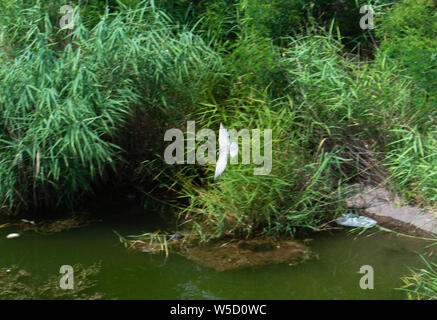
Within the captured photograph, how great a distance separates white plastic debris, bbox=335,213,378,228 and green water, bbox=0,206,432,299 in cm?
12

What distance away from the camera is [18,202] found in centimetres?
480

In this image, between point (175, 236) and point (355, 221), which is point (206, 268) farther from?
point (355, 221)

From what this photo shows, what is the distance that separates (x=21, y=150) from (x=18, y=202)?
1.72 feet

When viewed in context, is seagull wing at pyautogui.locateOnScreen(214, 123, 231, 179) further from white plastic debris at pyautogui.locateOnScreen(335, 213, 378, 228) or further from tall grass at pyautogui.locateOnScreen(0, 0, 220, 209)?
white plastic debris at pyautogui.locateOnScreen(335, 213, 378, 228)

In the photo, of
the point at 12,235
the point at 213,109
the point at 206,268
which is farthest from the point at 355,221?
the point at 12,235

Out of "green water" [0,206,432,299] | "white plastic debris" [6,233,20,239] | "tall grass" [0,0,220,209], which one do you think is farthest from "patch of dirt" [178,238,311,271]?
"white plastic debris" [6,233,20,239]

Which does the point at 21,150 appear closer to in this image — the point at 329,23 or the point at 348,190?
the point at 348,190

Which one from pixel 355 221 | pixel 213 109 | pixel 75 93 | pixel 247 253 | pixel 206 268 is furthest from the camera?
pixel 213 109

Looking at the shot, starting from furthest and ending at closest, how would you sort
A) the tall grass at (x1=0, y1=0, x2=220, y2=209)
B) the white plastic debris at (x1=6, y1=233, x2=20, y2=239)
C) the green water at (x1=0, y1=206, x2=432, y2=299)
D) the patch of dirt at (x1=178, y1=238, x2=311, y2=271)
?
the white plastic debris at (x1=6, y1=233, x2=20, y2=239) < the tall grass at (x1=0, y1=0, x2=220, y2=209) < the patch of dirt at (x1=178, y1=238, x2=311, y2=271) < the green water at (x1=0, y1=206, x2=432, y2=299)

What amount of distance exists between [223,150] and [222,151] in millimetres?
11

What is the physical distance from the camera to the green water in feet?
12.5

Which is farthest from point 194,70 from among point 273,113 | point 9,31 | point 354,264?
point 354,264

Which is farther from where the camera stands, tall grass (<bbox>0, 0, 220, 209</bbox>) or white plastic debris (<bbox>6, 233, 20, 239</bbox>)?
white plastic debris (<bbox>6, 233, 20, 239</bbox>)

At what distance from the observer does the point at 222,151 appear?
4.69 meters
